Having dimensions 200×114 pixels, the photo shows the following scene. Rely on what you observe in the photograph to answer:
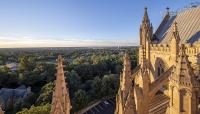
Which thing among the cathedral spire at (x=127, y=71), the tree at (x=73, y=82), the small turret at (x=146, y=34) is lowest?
the tree at (x=73, y=82)

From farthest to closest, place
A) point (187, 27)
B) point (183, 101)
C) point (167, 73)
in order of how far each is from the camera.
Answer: point (187, 27), point (167, 73), point (183, 101)

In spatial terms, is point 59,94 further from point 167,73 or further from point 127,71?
point 167,73

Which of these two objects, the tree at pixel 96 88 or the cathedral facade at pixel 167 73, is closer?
the cathedral facade at pixel 167 73

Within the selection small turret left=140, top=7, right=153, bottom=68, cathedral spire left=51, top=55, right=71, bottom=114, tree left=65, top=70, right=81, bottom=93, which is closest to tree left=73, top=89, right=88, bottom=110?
tree left=65, top=70, right=81, bottom=93

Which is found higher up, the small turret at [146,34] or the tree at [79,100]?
the small turret at [146,34]

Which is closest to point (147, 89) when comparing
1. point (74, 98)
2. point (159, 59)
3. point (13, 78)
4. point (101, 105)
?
point (159, 59)

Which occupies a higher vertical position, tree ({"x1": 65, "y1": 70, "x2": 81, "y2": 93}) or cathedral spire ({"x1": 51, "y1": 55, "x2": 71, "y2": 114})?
cathedral spire ({"x1": 51, "y1": 55, "x2": 71, "y2": 114})

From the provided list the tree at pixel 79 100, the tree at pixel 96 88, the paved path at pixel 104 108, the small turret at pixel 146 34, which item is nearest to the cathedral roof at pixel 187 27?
the small turret at pixel 146 34

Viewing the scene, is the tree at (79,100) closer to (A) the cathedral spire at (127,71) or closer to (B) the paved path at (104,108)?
(B) the paved path at (104,108)

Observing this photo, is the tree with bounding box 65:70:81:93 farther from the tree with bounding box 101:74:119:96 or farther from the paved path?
the paved path

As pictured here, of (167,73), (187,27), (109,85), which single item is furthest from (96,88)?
(167,73)
